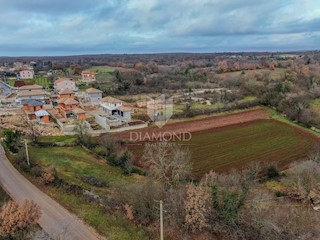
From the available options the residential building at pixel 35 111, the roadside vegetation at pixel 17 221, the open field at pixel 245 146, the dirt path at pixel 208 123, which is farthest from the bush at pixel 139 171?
the residential building at pixel 35 111

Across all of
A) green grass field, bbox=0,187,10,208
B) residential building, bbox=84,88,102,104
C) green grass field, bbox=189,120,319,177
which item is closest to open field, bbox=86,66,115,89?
residential building, bbox=84,88,102,104

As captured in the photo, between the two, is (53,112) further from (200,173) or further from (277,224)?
(277,224)

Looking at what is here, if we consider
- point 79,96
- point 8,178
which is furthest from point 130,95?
point 8,178

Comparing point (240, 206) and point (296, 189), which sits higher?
point (240, 206)

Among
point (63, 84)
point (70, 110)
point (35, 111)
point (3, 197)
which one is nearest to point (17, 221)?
point (3, 197)

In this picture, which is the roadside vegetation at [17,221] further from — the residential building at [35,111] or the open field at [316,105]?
the open field at [316,105]

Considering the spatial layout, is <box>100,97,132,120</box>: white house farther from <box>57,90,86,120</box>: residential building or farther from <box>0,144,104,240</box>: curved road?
<box>0,144,104,240</box>: curved road
